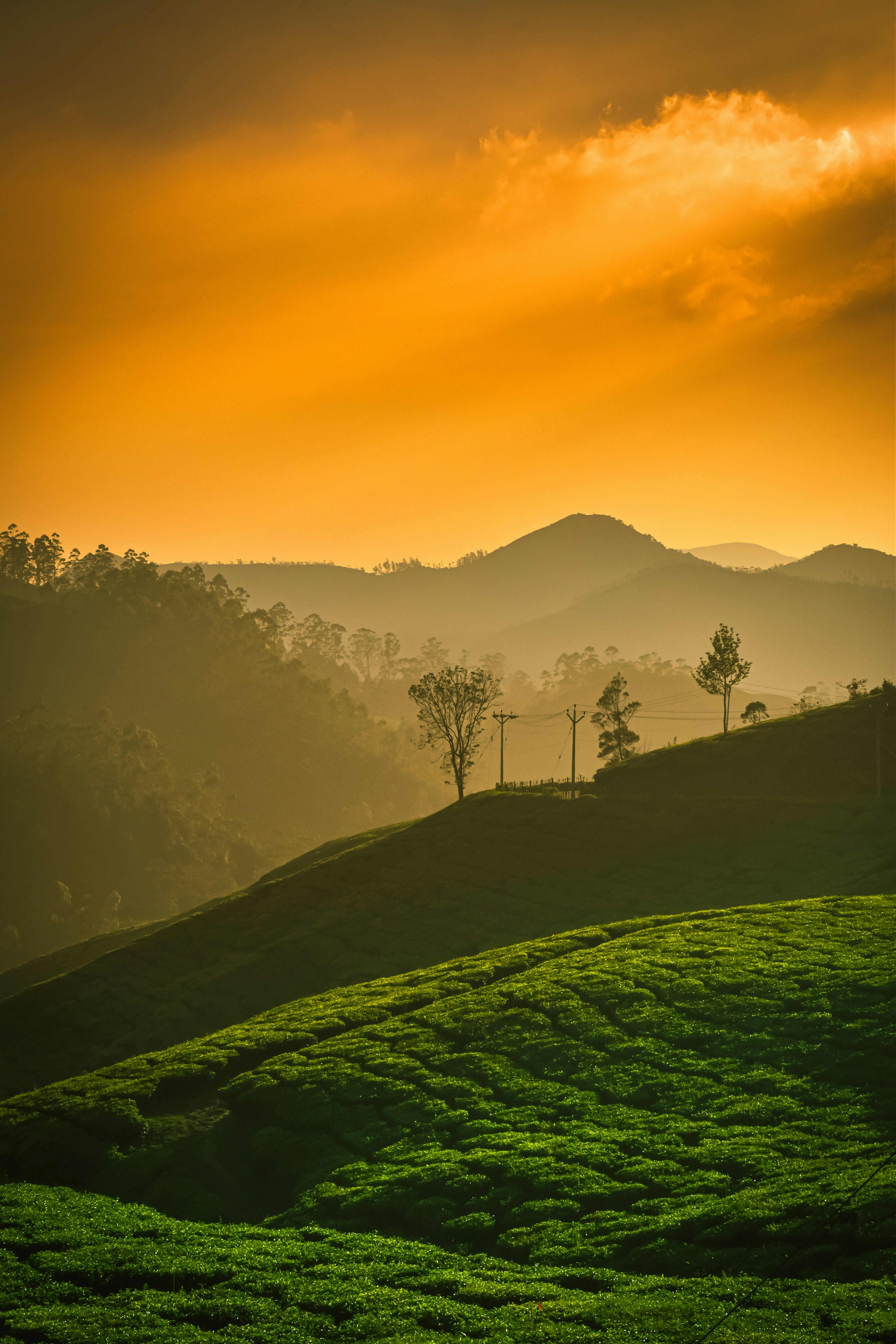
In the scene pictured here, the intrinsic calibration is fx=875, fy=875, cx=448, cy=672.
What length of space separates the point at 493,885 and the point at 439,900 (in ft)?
17.3

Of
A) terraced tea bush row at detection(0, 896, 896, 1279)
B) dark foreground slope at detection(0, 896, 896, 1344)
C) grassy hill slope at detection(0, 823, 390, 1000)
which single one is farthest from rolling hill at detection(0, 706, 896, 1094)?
dark foreground slope at detection(0, 896, 896, 1344)

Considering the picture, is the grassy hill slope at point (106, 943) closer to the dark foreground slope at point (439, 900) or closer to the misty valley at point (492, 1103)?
the dark foreground slope at point (439, 900)

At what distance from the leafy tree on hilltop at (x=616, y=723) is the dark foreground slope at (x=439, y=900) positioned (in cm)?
3049

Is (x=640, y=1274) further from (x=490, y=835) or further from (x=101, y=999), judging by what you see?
(x=490, y=835)

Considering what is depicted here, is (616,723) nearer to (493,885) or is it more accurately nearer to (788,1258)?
(493,885)

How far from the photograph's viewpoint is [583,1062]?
37.2m

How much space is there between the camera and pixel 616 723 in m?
125

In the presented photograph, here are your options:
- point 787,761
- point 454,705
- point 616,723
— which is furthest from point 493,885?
point 616,723

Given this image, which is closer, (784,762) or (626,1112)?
(626,1112)

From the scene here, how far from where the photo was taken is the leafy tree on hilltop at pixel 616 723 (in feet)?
413

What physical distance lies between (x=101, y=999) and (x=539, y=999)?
45.9 metres

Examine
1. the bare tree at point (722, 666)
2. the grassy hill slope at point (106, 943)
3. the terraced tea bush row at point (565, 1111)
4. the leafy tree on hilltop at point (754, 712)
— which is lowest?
the grassy hill slope at point (106, 943)

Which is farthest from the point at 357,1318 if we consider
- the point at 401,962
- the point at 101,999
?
the point at 101,999

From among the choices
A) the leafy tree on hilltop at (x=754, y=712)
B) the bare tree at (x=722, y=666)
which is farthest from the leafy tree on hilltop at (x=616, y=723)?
the leafy tree on hilltop at (x=754, y=712)
